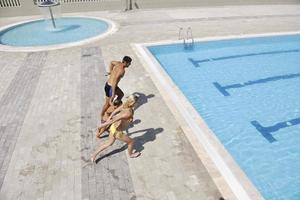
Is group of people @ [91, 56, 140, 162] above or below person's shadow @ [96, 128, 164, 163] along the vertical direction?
above

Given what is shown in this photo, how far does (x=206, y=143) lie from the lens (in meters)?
7.75

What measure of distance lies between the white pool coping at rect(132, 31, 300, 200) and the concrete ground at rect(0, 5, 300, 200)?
151 mm

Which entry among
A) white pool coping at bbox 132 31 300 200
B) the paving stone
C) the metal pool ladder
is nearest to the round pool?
the paving stone

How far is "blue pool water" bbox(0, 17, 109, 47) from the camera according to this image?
1698cm

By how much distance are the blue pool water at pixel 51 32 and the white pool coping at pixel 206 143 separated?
710cm

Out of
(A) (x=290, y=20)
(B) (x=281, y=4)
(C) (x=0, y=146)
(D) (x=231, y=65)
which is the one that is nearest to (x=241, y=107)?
(D) (x=231, y=65)

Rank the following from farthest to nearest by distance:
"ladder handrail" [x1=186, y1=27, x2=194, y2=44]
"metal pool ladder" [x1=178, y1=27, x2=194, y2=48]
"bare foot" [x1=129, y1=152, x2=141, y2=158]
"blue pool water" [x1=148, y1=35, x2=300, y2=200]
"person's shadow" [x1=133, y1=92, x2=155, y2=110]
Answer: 1. "ladder handrail" [x1=186, y1=27, x2=194, y2=44]
2. "metal pool ladder" [x1=178, y1=27, x2=194, y2=48]
3. "person's shadow" [x1=133, y1=92, x2=155, y2=110]
4. "blue pool water" [x1=148, y1=35, x2=300, y2=200]
5. "bare foot" [x1=129, y1=152, x2=141, y2=158]

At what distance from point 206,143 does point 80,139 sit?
3222 millimetres

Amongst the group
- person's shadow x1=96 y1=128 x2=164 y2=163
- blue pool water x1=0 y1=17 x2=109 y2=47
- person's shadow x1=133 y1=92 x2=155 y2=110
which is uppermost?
person's shadow x1=96 y1=128 x2=164 y2=163

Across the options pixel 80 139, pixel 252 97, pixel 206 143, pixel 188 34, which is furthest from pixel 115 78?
pixel 188 34

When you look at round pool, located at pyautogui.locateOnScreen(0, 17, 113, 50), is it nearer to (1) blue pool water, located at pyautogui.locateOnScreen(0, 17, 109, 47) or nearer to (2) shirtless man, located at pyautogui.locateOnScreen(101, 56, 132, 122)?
(1) blue pool water, located at pyautogui.locateOnScreen(0, 17, 109, 47)

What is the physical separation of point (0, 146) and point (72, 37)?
10528mm

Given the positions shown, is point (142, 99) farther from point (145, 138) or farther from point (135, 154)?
point (135, 154)

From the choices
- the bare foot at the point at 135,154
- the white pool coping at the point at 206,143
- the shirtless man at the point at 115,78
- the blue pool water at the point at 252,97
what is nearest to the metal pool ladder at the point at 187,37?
the blue pool water at the point at 252,97
